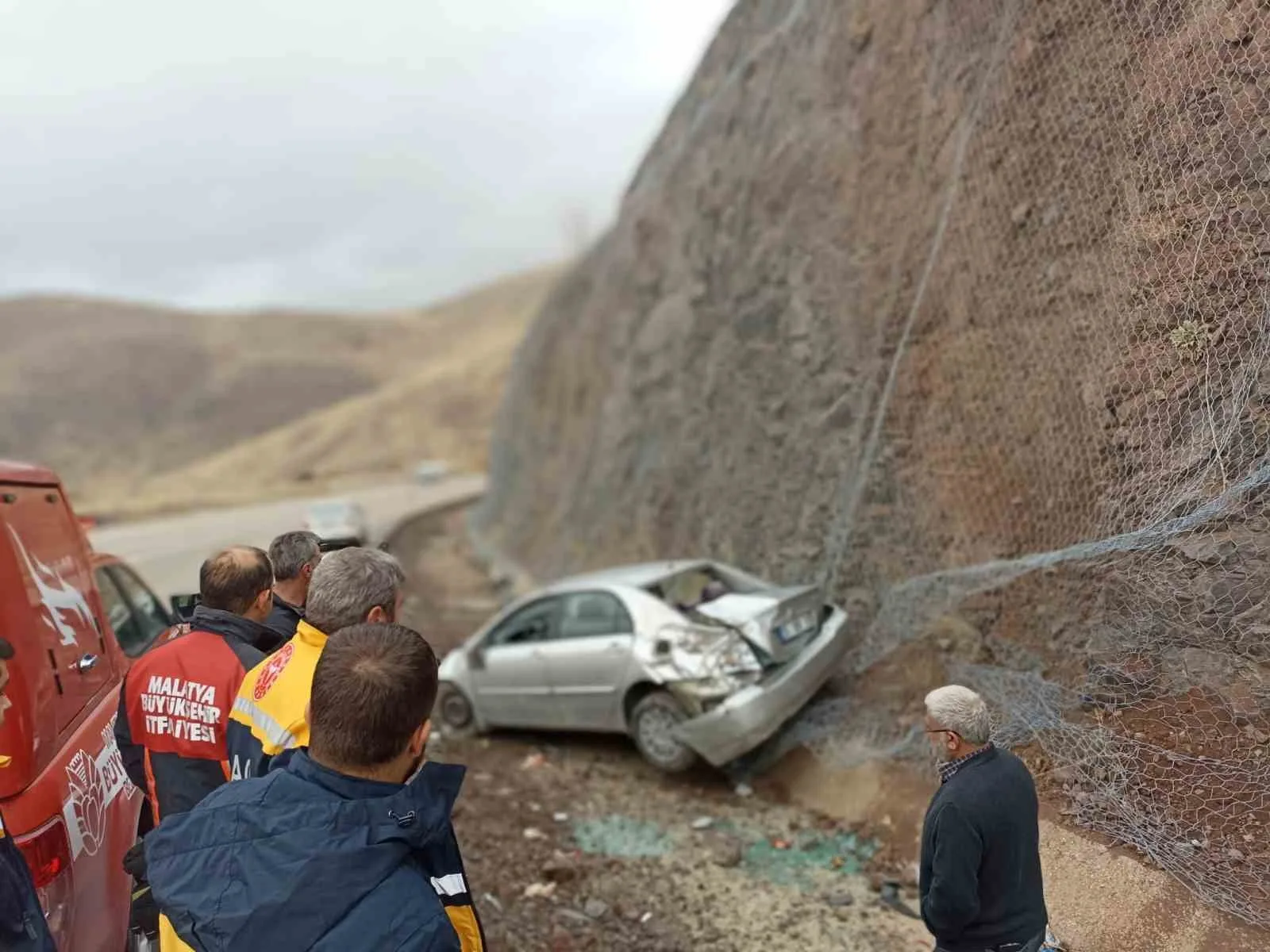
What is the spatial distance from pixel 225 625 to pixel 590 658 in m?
4.30

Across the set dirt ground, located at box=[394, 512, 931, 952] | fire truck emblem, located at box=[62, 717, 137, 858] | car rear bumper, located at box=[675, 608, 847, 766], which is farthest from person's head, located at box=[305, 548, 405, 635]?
car rear bumper, located at box=[675, 608, 847, 766]

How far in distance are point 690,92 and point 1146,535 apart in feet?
39.5

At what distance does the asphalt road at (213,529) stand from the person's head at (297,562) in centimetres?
1440

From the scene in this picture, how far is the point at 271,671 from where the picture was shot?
111 inches

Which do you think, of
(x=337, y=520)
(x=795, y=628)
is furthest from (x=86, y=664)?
(x=337, y=520)

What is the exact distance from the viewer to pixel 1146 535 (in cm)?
501

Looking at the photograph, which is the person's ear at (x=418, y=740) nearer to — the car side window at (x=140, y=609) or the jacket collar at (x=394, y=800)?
the jacket collar at (x=394, y=800)

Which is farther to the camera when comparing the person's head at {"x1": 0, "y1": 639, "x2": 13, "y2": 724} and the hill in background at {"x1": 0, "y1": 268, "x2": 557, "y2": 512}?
the hill in background at {"x1": 0, "y1": 268, "x2": 557, "y2": 512}

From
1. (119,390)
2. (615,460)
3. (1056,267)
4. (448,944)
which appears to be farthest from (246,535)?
(119,390)

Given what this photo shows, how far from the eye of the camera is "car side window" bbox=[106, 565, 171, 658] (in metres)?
5.38

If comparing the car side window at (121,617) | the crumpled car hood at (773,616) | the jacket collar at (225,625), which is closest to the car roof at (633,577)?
the crumpled car hood at (773,616)

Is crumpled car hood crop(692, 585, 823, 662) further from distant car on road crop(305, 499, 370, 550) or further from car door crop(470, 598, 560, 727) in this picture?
distant car on road crop(305, 499, 370, 550)

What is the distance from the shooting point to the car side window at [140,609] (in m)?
5.38

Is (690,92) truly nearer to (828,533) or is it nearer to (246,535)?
(828,533)
